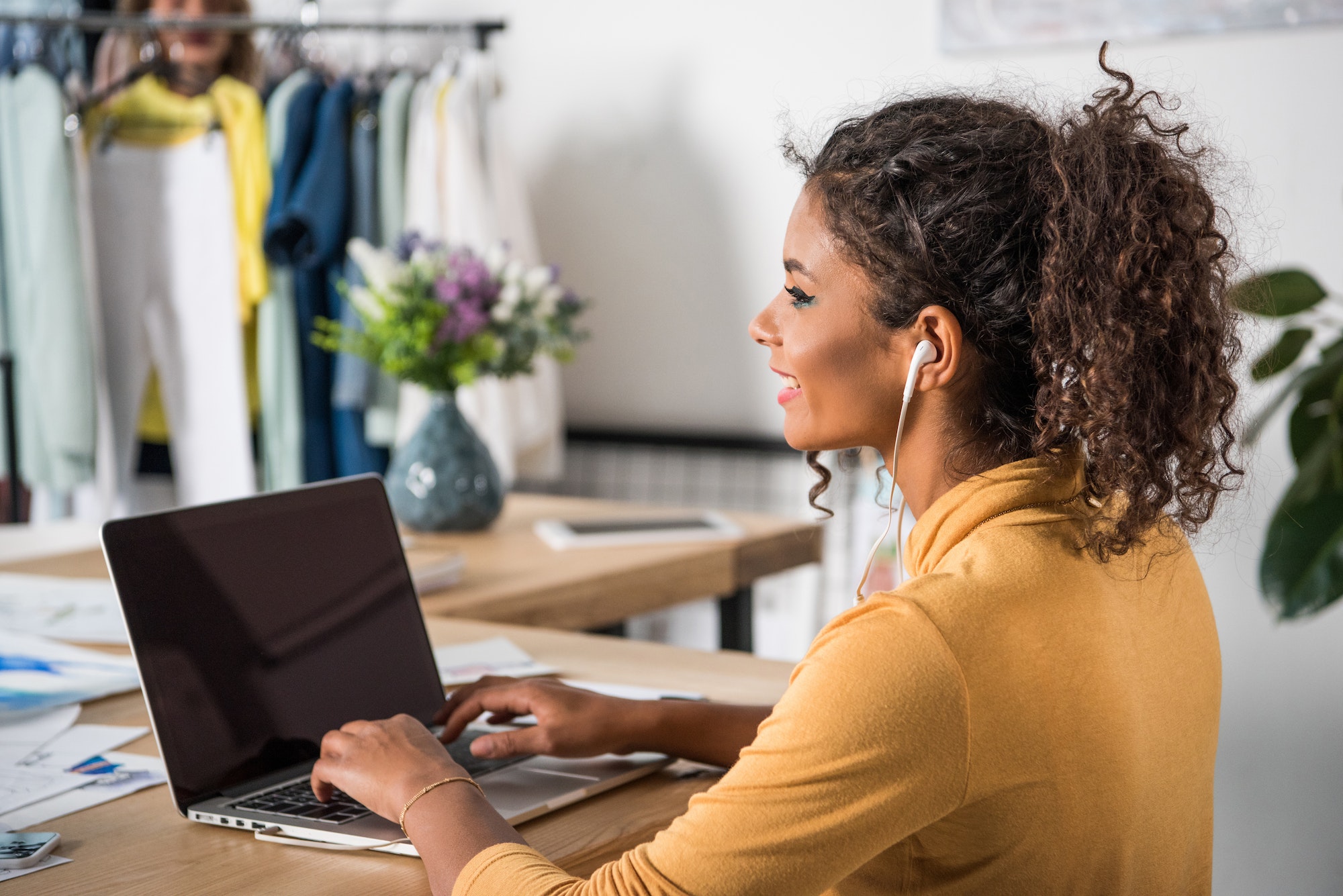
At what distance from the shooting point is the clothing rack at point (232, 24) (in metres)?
2.69

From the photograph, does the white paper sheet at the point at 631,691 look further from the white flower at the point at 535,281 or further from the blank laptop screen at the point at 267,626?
the white flower at the point at 535,281

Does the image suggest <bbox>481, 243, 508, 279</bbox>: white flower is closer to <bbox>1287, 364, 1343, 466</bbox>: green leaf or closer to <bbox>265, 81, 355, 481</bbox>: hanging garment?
<bbox>265, 81, 355, 481</bbox>: hanging garment

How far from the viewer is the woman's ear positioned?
2.80 ft

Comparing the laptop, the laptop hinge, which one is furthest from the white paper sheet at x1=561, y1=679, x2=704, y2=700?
the laptop hinge

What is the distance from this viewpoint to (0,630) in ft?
4.91

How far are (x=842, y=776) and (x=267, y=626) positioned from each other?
545 millimetres

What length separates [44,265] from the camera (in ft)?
8.95

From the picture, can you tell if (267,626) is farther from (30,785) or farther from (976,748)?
(976,748)

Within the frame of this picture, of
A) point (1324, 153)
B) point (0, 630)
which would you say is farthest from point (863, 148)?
point (1324, 153)

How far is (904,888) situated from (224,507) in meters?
0.62

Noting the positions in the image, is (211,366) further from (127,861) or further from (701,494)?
(127,861)

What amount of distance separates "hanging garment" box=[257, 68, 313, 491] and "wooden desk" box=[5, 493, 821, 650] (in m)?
0.71

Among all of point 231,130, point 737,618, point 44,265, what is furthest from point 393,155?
point 737,618

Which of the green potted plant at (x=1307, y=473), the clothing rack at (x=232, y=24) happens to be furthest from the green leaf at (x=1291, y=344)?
the clothing rack at (x=232, y=24)
